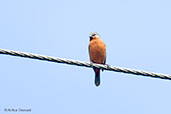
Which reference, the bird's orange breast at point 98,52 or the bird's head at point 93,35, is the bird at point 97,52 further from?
the bird's head at point 93,35

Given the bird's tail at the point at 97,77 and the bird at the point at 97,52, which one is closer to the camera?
the bird at the point at 97,52

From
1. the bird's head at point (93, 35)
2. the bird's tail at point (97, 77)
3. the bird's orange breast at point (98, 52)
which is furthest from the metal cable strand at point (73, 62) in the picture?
the bird's head at point (93, 35)

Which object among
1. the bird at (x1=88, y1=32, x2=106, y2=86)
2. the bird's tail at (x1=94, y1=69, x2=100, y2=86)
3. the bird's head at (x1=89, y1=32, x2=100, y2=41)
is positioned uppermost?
the bird's head at (x1=89, y1=32, x2=100, y2=41)

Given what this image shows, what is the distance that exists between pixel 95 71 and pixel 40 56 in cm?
480

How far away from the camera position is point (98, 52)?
898 cm

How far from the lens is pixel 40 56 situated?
4723mm

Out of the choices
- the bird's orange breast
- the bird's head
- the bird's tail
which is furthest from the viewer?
the bird's head

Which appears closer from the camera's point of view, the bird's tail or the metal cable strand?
the metal cable strand

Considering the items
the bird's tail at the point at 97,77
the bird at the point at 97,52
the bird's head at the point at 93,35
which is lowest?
the bird's tail at the point at 97,77

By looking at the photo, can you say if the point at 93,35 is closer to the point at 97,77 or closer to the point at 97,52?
the point at 97,52

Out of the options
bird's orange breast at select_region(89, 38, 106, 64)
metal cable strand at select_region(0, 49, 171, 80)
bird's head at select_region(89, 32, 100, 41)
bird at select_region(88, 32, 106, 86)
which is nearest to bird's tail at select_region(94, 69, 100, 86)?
bird at select_region(88, 32, 106, 86)

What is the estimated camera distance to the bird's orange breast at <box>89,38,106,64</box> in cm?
900

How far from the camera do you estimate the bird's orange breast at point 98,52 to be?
900 centimetres

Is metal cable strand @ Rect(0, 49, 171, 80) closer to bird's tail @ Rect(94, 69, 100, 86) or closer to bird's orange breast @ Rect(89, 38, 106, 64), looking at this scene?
bird's orange breast @ Rect(89, 38, 106, 64)
